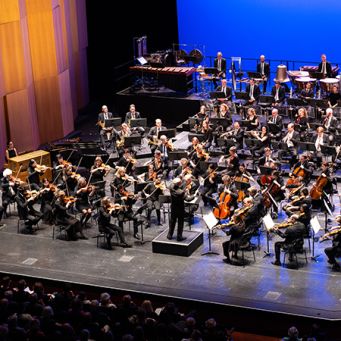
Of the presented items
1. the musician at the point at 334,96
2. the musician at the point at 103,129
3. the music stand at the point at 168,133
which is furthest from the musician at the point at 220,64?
the music stand at the point at 168,133

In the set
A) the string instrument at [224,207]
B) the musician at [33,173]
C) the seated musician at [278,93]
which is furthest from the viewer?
the seated musician at [278,93]

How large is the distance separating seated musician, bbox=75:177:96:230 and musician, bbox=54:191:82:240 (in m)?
0.27

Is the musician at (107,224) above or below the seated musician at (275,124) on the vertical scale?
below

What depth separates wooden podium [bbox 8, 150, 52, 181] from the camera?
63.5ft

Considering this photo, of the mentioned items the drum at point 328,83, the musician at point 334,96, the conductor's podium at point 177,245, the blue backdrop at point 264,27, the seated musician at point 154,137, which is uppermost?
the blue backdrop at point 264,27

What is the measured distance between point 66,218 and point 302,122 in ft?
20.0

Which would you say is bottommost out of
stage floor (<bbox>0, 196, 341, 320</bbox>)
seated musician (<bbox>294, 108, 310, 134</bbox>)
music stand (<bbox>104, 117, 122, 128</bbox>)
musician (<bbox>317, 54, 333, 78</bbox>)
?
stage floor (<bbox>0, 196, 341, 320</bbox>)

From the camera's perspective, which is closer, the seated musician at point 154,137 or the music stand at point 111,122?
the seated musician at point 154,137

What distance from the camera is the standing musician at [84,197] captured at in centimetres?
1684

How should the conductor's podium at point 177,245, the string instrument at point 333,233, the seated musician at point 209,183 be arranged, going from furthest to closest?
the seated musician at point 209,183
the conductor's podium at point 177,245
the string instrument at point 333,233

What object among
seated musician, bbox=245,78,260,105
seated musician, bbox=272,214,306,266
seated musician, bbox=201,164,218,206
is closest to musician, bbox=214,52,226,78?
seated musician, bbox=245,78,260,105

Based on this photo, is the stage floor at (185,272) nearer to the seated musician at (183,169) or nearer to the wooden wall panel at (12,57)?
the seated musician at (183,169)

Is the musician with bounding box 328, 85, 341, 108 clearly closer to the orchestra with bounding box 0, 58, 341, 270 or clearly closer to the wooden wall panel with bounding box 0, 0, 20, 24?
the orchestra with bounding box 0, 58, 341, 270

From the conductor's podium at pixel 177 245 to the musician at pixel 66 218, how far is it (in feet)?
5.41
